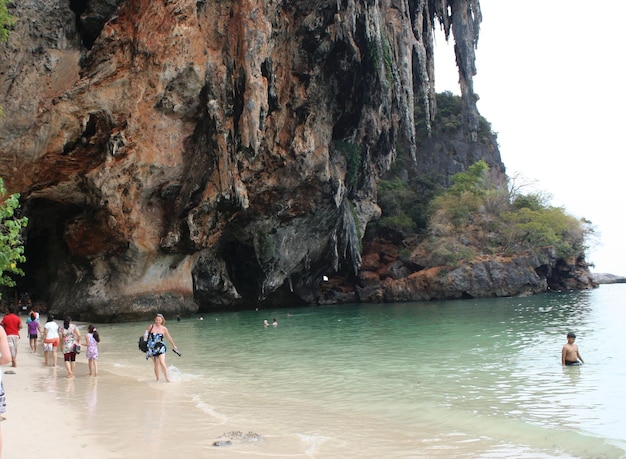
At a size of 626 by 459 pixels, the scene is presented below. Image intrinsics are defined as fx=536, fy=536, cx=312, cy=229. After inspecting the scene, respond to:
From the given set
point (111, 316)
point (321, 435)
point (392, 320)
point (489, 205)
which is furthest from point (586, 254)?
point (321, 435)

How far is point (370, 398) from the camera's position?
8672mm

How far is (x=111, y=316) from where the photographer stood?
78.9ft

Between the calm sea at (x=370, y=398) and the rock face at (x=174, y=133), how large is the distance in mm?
8169

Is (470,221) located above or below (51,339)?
above

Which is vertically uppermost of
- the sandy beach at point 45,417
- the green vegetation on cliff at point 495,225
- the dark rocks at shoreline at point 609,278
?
the green vegetation on cliff at point 495,225

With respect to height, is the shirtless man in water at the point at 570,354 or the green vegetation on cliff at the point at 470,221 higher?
the green vegetation on cliff at the point at 470,221

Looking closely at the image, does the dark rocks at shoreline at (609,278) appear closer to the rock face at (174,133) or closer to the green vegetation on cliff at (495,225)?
the green vegetation on cliff at (495,225)

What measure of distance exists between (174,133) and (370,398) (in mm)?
18266

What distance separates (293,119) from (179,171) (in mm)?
6936

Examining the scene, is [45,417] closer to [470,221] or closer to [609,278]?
[470,221]

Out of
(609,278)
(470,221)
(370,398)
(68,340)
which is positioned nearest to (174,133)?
(68,340)

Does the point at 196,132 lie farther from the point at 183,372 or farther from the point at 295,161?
the point at 183,372

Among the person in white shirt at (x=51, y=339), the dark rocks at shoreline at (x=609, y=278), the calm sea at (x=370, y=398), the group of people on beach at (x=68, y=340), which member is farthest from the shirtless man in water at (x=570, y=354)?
the dark rocks at shoreline at (x=609, y=278)

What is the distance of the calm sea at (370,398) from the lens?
6.02 m
